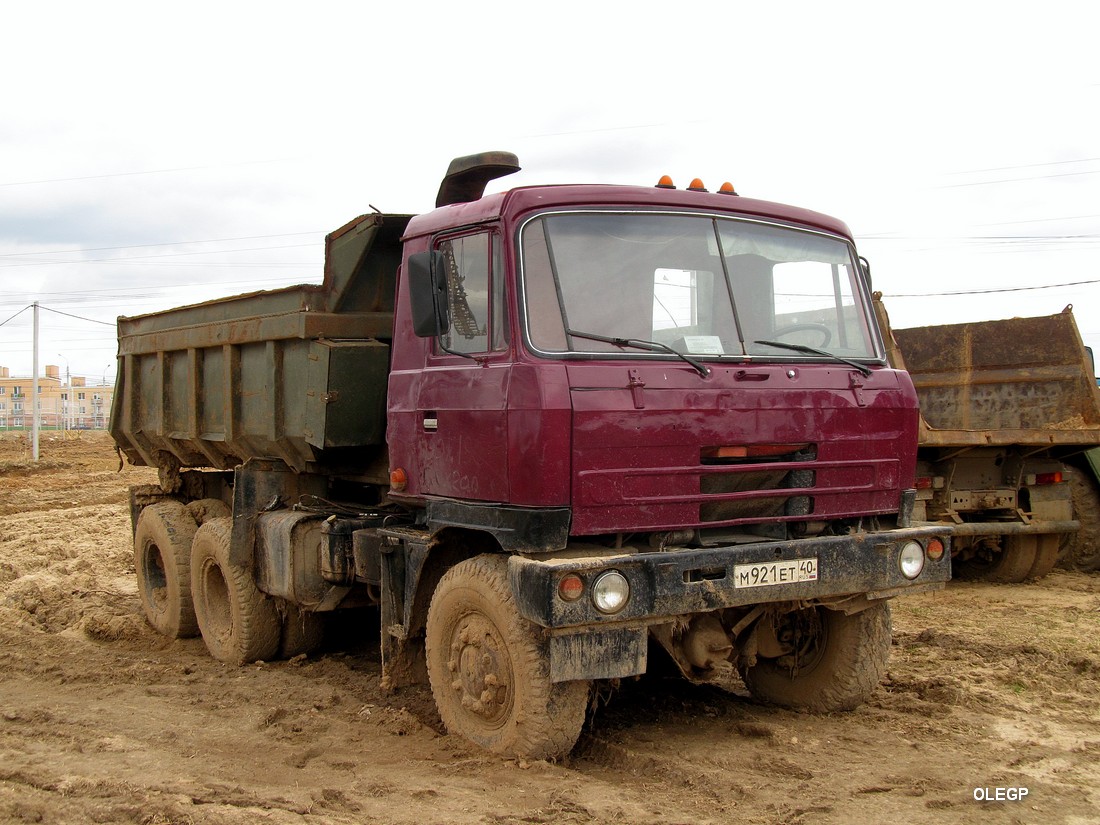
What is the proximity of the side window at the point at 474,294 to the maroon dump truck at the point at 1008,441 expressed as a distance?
4.39 m

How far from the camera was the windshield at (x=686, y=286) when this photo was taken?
16.4 ft

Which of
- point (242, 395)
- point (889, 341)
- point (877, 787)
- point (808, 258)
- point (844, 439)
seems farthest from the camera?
point (889, 341)

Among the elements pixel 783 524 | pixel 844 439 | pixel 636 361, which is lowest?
pixel 783 524

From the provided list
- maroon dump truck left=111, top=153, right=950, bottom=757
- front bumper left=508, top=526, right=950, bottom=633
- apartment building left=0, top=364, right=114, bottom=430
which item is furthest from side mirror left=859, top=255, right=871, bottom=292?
apartment building left=0, top=364, right=114, bottom=430

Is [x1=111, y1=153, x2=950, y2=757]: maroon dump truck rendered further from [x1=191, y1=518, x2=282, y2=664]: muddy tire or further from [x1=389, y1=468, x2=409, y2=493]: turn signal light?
[x1=191, y1=518, x2=282, y2=664]: muddy tire

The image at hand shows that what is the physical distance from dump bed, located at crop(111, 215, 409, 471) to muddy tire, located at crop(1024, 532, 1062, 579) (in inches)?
241

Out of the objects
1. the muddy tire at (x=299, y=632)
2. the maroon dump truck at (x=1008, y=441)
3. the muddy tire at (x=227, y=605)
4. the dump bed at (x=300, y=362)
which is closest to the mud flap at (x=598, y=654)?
the dump bed at (x=300, y=362)

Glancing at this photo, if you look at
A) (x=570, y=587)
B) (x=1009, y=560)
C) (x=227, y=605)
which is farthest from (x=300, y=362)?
(x=1009, y=560)

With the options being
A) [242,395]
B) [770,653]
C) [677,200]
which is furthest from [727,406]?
[242,395]

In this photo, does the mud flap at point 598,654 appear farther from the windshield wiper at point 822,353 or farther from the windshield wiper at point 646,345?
the windshield wiper at point 822,353

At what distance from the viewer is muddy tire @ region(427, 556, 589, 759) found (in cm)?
487

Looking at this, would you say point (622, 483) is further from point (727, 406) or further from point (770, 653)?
point (770, 653)

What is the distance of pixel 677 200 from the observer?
210 inches

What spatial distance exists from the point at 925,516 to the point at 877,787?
16.4ft
